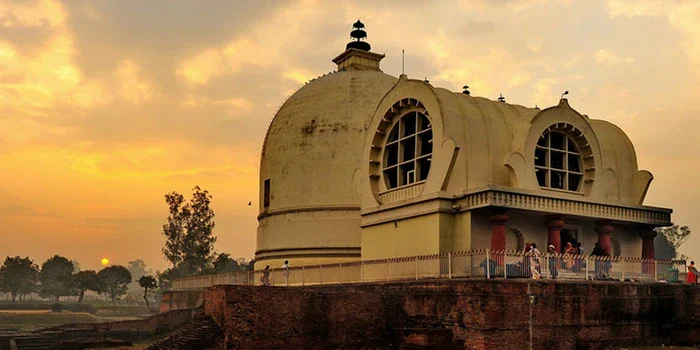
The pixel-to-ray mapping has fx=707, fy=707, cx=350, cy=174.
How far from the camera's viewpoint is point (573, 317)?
1825 centimetres

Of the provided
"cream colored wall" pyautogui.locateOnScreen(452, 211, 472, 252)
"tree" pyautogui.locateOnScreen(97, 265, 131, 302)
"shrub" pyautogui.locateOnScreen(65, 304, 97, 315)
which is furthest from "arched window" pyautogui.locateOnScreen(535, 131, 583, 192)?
"tree" pyautogui.locateOnScreen(97, 265, 131, 302)

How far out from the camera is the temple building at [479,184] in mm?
22922

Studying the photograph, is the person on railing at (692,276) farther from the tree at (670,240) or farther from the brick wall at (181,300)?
the tree at (670,240)

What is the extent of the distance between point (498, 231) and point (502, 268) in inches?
114

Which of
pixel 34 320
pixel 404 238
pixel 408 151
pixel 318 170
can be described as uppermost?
pixel 318 170

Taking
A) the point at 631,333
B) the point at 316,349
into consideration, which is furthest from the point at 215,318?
the point at 631,333

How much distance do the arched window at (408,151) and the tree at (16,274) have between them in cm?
7879

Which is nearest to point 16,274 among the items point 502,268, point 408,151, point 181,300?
point 181,300

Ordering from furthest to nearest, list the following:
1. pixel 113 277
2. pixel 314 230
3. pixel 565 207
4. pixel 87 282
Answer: pixel 113 277 < pixel 87 282 < pixel 314 230 < pixel 565 207

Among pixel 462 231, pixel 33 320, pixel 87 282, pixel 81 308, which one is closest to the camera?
pixel 462 231

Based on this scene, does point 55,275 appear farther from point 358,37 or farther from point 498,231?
point 498,231

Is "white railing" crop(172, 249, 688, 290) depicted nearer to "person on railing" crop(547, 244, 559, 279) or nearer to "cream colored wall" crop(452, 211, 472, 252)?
"person on railing" crop(547, 244, 559, 279)

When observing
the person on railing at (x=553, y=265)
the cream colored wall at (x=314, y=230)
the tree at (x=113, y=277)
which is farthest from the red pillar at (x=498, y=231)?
the tree at (x=113, y=277)

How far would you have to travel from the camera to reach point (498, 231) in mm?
22281
